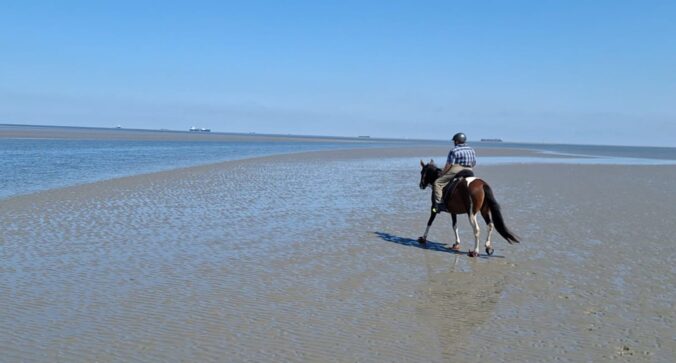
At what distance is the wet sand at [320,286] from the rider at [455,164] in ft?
3.47

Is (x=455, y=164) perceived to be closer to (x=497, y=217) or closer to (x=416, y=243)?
(x=497, y=217)

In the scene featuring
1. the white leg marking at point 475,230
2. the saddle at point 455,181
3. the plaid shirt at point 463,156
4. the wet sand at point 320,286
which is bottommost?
the wet sand at point 320,286

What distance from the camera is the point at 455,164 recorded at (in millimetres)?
11781

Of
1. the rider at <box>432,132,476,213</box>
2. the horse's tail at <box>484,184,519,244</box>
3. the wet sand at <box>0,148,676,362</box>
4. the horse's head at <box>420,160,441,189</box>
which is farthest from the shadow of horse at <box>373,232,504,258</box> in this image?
the horse's head at <box>420,160,441,189</box>

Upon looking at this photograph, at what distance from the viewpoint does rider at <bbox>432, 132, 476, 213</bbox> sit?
1162 centimetres

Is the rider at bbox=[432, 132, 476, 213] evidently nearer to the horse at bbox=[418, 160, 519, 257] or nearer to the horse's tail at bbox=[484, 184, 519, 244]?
the horse at bbox=[418, 160, 519, 257]

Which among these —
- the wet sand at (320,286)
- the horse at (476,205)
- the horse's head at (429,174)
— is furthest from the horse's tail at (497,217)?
the horse's head at (429,174)

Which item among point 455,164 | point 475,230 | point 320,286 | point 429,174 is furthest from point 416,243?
point 320,286

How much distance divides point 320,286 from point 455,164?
182 inches

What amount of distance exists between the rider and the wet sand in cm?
106

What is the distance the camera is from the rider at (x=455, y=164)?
11625 millimetres

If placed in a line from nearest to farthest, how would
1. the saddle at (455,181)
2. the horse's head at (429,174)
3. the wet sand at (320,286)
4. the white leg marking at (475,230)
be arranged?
the wet sand at (320,286) → the white leg marking at (475,230) → the saddle at (455,181) → the horse's head at (429,174)

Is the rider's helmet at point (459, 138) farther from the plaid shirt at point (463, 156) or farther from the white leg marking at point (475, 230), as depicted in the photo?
the white leg marking at point (475, 230)

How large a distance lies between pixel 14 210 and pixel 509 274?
12.9 m
